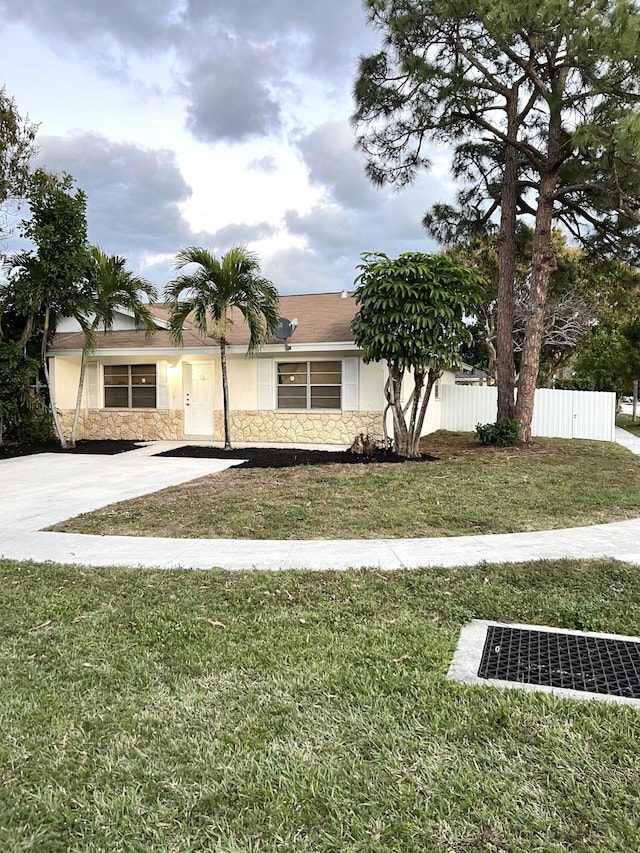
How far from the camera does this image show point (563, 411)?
54.6 ft

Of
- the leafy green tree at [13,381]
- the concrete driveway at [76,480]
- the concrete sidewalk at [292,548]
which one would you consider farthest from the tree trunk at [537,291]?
the leafy green tree at [13,381]

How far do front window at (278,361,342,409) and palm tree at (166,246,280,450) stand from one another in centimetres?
195

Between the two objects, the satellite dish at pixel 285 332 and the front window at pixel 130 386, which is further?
the front window at pixel 130 386

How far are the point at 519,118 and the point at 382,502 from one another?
35.8 ft

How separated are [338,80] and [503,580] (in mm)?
13099

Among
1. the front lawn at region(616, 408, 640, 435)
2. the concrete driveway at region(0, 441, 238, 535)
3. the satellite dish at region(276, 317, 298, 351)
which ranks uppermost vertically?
the satellite dish at region(276, 317, 298, 351)

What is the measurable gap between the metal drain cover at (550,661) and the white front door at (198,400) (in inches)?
480

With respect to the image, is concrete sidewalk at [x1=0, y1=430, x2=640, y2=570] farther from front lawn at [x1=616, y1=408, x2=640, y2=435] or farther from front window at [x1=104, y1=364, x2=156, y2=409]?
front lawn at [x1=616, y1=408, x2=640, y2=435]

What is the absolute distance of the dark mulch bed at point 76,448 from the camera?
12.8 metres

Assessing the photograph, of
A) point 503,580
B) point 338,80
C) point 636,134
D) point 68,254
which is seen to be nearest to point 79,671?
point 503,580

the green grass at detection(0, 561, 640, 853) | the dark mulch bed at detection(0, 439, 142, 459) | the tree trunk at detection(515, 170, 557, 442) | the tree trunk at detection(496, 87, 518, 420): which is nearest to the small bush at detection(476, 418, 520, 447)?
the tree trunk at detection(515, 170, 557, 442)

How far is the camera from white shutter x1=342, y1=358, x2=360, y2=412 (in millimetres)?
13328

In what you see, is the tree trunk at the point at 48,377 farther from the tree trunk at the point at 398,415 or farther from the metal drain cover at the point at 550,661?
the metal drain cover at the point at 550,661

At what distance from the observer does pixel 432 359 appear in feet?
35.0
